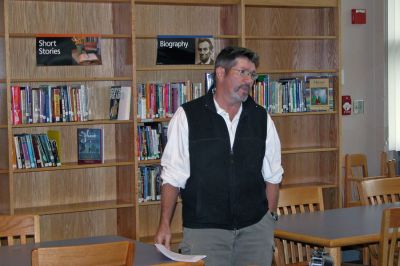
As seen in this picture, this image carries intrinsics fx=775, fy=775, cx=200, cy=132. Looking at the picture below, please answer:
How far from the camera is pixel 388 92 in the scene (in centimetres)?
781

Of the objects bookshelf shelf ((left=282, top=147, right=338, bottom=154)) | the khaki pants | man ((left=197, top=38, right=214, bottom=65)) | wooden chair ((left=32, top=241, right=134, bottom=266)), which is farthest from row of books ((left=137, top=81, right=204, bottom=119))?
wooden chair ((left=32, top=241, right=134, bottom=266))

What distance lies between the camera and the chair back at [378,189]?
491 centimetres

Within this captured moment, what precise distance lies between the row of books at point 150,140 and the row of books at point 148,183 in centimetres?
10

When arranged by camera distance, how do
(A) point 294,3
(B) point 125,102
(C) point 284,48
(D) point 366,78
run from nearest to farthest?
(B) point 125,102, (A) point 294,3, (C) point 284,48, (D) point 366,78

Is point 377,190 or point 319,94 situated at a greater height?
point 319,94

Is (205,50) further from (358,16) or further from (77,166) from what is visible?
(358,16)

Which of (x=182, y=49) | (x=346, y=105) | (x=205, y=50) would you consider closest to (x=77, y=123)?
(x=182, y=49)

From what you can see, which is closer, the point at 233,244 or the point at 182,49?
the point at 233,244

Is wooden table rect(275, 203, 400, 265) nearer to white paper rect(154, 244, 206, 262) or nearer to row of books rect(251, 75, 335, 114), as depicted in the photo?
white paper rect(154, 244, 206, 262)

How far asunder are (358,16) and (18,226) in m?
4.75

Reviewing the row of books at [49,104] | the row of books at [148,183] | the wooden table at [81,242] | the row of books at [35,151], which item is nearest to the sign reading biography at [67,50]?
the row of books at [49,104]

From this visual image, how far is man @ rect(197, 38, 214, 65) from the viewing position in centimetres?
611

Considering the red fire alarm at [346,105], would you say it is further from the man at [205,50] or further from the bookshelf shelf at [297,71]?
the man at [205,50]

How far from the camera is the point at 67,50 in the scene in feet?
18.5
